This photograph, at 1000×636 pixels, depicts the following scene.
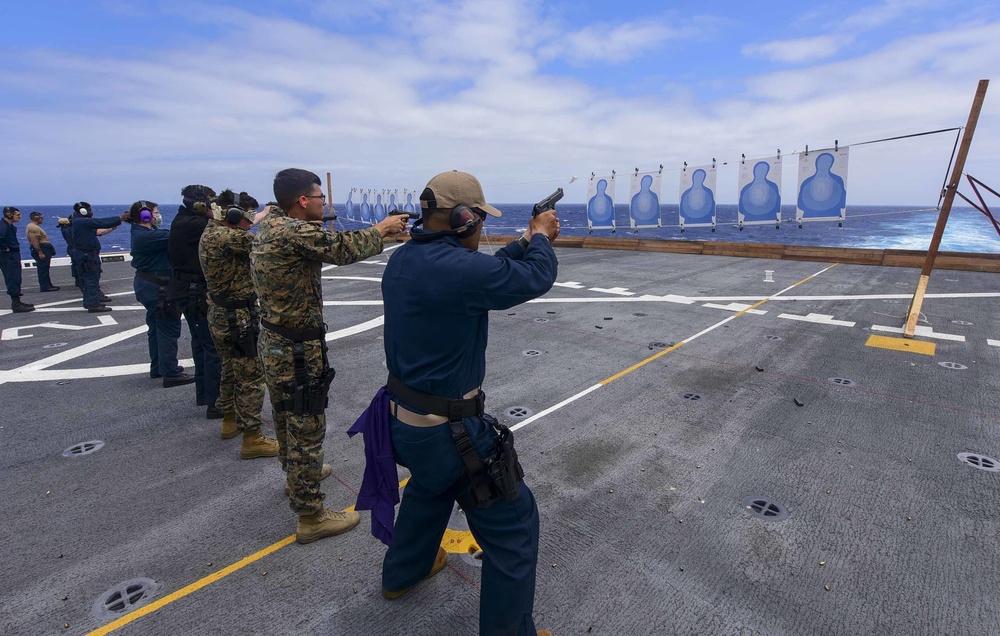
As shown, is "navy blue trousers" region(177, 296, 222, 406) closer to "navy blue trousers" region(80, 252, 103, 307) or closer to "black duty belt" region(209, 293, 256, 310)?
"black duty belt" region(209, 293, 256, 310)

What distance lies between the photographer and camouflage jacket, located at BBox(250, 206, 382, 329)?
2920 mm

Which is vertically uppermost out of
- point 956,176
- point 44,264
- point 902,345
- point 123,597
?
point 956,176

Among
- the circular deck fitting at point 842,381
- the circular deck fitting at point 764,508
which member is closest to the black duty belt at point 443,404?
the circular deck fitting at point 764,508

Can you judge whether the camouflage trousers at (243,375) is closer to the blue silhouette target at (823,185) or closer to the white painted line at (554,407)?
the white painted line at (554,407)

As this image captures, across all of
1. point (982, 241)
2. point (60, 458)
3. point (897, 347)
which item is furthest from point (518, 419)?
point (982, 241)

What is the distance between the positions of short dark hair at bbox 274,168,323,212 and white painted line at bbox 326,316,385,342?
15.6 feet

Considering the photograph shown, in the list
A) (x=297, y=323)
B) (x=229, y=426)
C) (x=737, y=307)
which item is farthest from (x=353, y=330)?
(x=737, y=307)

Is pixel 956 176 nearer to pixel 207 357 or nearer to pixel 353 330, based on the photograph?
pixel 353 330

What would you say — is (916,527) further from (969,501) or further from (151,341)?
(151,341)

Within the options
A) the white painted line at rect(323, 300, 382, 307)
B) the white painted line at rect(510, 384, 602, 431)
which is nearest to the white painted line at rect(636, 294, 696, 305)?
the white painted line at rect(510, 384, 602, 431)

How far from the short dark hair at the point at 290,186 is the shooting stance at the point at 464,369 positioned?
1304 mm

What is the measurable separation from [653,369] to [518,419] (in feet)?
7.53

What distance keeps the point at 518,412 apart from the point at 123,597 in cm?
331

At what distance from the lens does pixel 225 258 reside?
408cm
